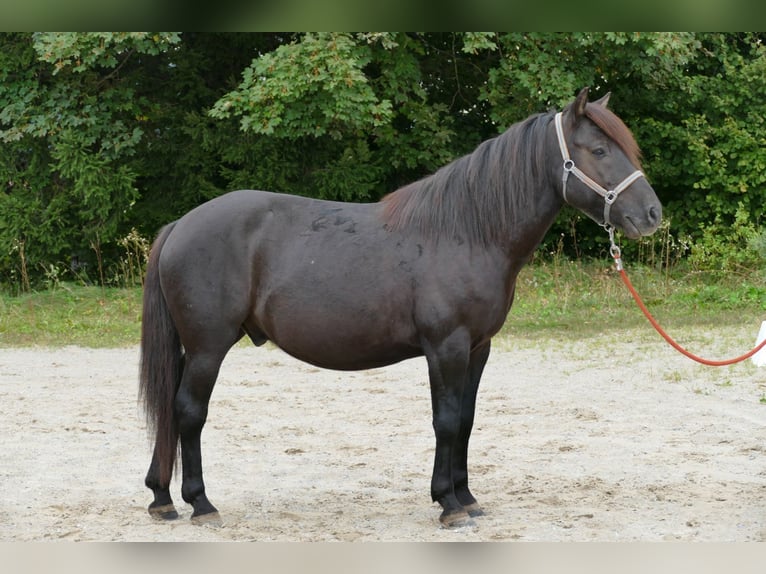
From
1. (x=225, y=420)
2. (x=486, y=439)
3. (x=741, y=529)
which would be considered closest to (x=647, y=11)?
(x=741, y=529)

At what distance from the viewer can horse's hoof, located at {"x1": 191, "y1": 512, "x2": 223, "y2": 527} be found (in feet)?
13.3

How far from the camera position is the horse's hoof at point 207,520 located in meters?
4.06

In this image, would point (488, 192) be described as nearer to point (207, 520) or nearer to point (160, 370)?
point (160, 370)

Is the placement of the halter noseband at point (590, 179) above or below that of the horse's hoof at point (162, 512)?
above

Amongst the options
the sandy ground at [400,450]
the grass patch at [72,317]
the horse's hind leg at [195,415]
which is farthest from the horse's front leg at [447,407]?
the grass patch at [72,317]

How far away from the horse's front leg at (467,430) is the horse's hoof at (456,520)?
0.10 meters

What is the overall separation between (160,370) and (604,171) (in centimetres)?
222

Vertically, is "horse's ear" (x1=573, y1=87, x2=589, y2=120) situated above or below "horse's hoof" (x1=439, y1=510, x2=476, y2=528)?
above

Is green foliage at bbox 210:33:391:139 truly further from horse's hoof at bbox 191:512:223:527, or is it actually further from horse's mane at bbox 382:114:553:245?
horse's hoof at bbox 191:512:223:527

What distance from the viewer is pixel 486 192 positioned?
3979 mm

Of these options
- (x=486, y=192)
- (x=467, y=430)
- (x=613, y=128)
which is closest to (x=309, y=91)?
(x=486, y=192)

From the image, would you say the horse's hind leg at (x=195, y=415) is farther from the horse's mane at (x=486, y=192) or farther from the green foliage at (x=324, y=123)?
the green foliage at (x=324, y=123)

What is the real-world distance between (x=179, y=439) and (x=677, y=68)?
1162 centimetres

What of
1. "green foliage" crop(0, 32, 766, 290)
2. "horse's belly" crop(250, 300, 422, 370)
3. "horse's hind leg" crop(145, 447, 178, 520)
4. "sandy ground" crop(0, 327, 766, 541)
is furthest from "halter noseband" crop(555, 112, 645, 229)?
"green foliage" crop(0, 32, 766, 290)
